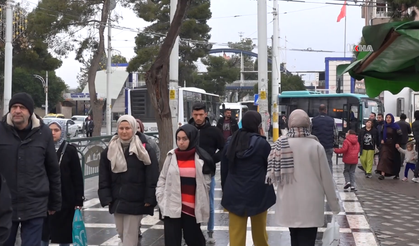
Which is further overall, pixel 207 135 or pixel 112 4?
pixel 112 4

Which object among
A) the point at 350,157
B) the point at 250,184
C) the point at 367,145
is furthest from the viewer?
the point at 367,145

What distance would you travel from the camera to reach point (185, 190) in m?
6.41

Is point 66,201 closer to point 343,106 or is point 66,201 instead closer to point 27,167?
point 27,167

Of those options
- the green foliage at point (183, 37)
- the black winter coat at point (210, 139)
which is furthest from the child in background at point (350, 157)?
the green foliage at point (183, 37)

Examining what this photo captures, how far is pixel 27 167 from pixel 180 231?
176cm

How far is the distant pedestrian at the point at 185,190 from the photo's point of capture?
249 inches

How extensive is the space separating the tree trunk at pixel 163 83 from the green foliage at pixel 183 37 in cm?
2510

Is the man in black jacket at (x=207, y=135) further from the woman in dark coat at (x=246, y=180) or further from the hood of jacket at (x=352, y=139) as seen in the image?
the hood of jacket at (x=352, y=139)

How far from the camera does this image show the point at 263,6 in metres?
18.7

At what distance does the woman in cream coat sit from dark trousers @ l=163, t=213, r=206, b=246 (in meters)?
0.92

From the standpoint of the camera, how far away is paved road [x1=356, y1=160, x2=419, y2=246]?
884 centimetres

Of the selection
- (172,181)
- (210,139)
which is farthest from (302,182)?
(210,139)

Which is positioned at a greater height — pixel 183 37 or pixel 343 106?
pixel 183 37

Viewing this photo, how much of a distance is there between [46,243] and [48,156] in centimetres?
133
